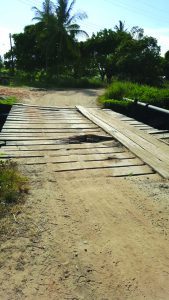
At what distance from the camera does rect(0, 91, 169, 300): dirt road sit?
Result: 2.88 metres

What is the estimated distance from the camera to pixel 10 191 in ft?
14.7

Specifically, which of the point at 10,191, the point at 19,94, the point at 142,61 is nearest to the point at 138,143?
the point at 10,191

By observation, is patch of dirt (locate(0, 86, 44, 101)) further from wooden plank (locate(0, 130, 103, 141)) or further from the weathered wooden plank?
wooden plank (locate(0, 130, 103, 141))

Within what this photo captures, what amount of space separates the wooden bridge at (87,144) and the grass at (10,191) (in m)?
0.59

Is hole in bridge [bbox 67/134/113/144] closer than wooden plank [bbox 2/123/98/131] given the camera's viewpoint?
Yes

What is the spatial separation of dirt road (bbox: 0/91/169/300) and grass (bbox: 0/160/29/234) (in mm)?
107

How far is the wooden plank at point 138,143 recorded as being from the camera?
5.80m

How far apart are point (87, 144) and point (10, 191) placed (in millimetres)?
2940

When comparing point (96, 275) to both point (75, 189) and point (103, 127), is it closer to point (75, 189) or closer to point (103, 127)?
point (75, 189)

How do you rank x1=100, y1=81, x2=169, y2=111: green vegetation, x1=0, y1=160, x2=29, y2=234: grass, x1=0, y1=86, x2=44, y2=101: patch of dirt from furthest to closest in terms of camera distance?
x1=0, y1=86, x2=44, y2=101: patch of dirt, x1=100, y1=81, x2=169, y2=111: green vegetation, x1=0, y1=160, x2=29, y2=234: grass

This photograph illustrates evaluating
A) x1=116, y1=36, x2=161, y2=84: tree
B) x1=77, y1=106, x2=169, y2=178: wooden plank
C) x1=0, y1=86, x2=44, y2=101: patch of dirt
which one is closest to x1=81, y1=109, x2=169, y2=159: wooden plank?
x1=77, y1=106, x2=169, y2=178: wooden plank

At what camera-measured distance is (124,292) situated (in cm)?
284

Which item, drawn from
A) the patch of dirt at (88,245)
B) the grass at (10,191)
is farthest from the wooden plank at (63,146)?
the patch of dirt at (88,245)

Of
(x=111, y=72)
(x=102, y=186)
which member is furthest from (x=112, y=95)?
(x=111, y=72)
